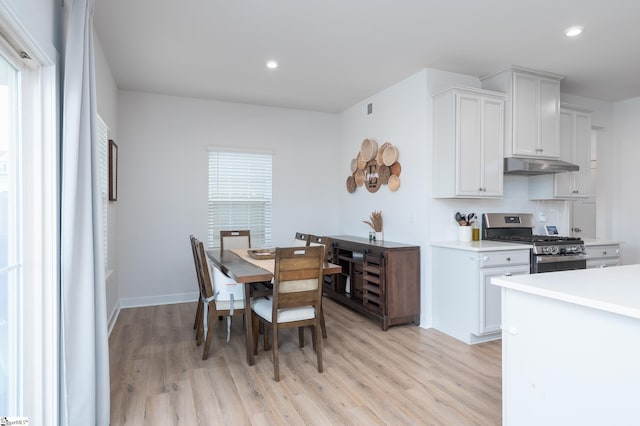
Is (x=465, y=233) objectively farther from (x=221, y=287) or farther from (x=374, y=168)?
(x=221, y=287)

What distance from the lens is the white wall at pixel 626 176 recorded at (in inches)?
193

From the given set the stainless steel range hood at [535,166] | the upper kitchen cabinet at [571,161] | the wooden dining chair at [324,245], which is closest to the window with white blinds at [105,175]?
the wooden dining chair at [324,245]

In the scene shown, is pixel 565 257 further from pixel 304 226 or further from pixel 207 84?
pixel 207 84

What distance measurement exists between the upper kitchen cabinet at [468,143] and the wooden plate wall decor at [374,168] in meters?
0.60

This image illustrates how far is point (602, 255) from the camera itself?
397cm

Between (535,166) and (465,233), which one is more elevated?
(535,166)

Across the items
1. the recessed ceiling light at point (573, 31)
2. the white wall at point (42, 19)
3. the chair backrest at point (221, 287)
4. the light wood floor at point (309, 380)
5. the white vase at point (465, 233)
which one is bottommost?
the light wood floor at point (309, 380)

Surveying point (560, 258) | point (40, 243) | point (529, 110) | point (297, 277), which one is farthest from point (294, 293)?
point (529, 110)

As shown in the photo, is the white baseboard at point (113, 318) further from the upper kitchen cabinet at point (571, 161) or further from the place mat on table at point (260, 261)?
the upper kitchen cabinet at point (571, 161)

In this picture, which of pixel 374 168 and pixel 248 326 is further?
pixel 374 168

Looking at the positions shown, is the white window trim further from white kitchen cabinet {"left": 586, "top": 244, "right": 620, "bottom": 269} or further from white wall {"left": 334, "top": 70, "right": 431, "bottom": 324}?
white kitchen cabinet {"left": 586, "top": 244, "right": 620, "bottom": 269}

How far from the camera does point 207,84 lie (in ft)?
14.4

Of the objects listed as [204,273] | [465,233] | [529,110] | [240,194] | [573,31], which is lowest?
[204,273]

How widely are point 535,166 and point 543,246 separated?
0.85m
